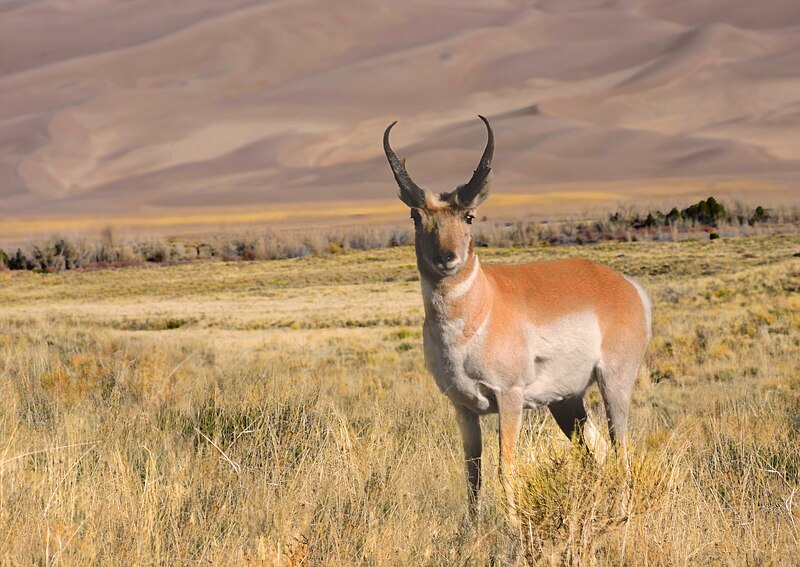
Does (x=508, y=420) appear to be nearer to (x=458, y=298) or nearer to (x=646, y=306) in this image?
(x=458, y=298)

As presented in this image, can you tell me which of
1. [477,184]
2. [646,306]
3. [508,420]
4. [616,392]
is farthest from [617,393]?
[477,184]

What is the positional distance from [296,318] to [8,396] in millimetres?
19821

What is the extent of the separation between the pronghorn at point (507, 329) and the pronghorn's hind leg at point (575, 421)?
0.01 m

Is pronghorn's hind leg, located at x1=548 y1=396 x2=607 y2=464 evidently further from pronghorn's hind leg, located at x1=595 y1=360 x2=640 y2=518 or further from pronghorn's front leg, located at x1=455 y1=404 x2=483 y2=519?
pronghorn's front leg, located at x1=455 y1=404 x2=483 y2=519

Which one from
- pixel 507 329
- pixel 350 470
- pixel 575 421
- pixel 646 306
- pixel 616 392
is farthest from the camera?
pixel 646 306

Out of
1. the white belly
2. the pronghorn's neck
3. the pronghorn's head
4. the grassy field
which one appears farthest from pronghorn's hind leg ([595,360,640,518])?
the pronghorn's head

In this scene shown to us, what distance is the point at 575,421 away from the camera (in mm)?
6562

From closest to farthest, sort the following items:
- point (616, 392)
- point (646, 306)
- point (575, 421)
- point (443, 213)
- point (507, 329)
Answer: point (443, 213), point (507, 329), point (616, 392), point (575, 421), point (646, 306)

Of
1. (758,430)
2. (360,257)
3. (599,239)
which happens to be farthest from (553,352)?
(599,239)

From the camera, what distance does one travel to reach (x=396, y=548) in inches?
179

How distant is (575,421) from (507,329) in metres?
1.20

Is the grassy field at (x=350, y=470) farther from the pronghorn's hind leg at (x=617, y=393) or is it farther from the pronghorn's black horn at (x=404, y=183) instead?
the pronghorn's black horn at (x=404, y=183)

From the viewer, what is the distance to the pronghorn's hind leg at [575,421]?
21.1 ft

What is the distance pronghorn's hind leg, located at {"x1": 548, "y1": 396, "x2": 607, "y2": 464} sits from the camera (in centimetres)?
642
